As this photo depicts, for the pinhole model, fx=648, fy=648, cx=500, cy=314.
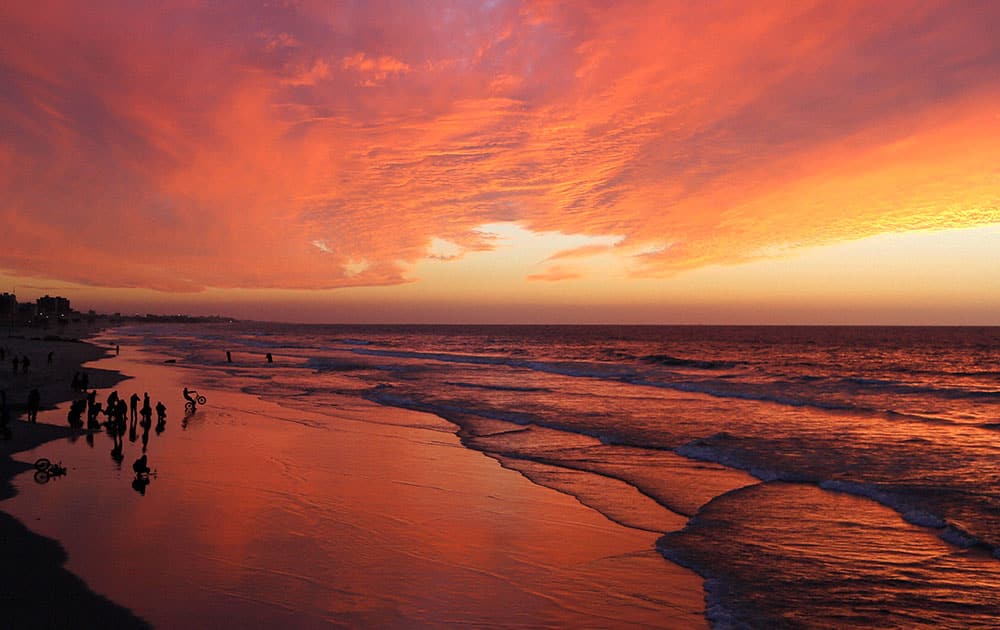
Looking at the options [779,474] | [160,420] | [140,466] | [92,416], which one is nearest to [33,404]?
[92,416]

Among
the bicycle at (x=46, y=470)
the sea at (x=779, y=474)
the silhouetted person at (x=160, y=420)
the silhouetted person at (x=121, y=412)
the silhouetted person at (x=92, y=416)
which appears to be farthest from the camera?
the silhouetted person at (x=160, y=420)

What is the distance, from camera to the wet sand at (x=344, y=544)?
28.3 feet

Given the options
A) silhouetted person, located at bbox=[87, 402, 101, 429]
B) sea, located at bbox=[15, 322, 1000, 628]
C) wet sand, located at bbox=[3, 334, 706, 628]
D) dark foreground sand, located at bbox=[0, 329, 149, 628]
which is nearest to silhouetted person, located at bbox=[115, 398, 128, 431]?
wet sand, located at bbox=[3, 334, 706, 628]

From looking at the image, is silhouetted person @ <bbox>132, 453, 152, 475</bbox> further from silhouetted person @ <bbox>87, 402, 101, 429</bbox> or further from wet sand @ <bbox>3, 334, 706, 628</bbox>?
silhouetted person @ <bbox>87, 402, 101, 429</bbox>

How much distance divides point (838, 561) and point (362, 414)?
72.3 ft

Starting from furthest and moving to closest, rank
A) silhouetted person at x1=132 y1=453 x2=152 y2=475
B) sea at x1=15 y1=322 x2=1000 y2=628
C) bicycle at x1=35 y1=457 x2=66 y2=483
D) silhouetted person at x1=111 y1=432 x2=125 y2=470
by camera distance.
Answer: silhouetted person at x1=111 y1=432 x2=125 y2=470 < silhouetted person at x1=132 y1=453 x2=152 y2=475 < bicycle at x1=35 y1=457 x2=66 y2=483 < sea at x1=15 y1=322 x2=1000 y2=628

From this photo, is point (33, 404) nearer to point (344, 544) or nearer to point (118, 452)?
point (118, 452)

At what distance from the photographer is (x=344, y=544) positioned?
439 inches

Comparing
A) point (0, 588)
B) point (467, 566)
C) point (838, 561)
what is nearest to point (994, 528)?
point (838, 561)

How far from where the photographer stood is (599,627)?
8.26 metres

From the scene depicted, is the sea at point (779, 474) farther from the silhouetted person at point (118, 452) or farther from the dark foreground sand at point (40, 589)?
the silhouetted person at point (118, 452)

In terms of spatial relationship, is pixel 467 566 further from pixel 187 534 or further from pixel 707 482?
pixel 707 482

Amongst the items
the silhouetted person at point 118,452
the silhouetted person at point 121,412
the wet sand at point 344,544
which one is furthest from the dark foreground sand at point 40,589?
the silhouetted person at point 121,412

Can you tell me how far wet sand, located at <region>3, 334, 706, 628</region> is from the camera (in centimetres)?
862
